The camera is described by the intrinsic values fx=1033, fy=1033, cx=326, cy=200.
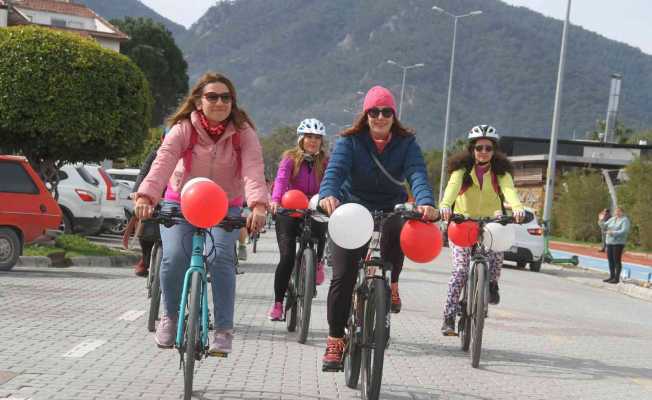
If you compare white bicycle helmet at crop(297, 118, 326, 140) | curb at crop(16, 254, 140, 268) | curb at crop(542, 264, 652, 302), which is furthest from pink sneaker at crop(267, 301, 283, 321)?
curb at crop(542, 264, 652, 302)

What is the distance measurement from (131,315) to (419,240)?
4559 millimetres

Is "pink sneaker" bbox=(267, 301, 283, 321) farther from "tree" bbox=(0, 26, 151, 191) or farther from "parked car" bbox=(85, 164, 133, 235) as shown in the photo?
"parked car" bbox=(85, 164, 133, 235)

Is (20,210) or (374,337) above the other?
(20,210)

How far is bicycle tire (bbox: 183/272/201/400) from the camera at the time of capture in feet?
18.3

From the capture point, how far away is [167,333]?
613cm

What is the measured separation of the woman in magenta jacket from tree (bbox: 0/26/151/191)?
1069 cm

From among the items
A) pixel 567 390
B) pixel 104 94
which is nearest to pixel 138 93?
pixel 104 94

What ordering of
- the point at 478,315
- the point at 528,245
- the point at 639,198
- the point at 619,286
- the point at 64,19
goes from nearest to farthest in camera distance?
1. the point at 478,315
2. the point at 619,286
3. the point at 528,245
4. the point at 639,198
5. the point at 64,19

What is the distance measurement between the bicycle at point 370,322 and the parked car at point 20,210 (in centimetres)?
906

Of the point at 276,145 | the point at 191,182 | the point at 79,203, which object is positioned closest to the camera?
the point at 191,182

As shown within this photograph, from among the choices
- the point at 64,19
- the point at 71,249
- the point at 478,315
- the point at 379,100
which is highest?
the point at 64,19

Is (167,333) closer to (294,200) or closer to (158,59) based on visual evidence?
(294,200)

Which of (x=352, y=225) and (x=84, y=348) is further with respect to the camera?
(x=84, y=348)

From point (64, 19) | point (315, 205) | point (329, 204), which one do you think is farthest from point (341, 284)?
point (64, 19)
